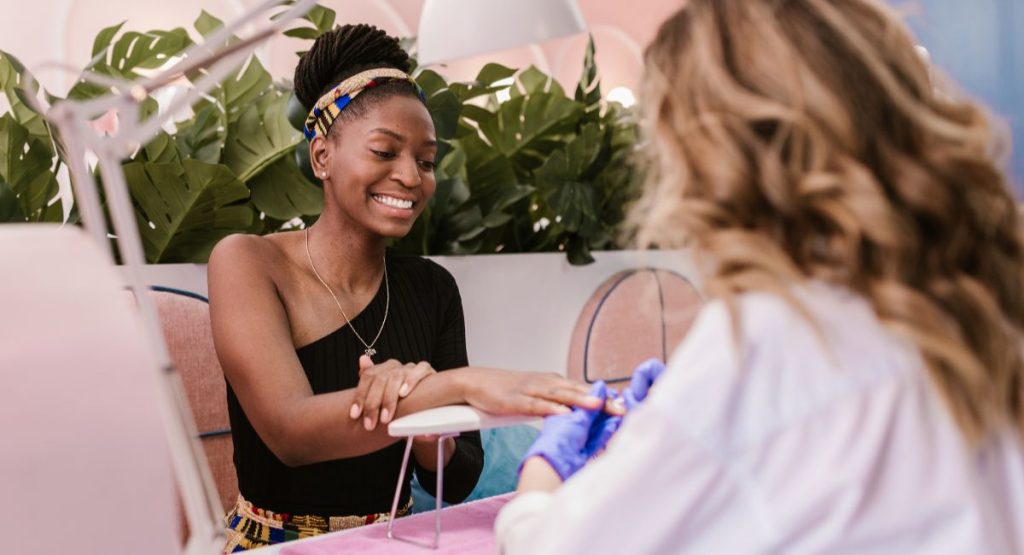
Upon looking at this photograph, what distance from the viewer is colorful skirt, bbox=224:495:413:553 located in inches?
61.5

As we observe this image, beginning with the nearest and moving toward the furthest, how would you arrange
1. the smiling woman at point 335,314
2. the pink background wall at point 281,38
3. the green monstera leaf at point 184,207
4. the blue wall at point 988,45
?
the smiling woman at point 335,314, the green monstera leaf at point 184,207, the pink background wall at point 281,38, the blue wall at point 988,45

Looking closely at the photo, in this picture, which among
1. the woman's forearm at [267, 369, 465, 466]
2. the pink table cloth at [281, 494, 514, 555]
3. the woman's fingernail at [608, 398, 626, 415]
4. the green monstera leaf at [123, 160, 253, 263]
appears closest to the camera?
the woman's fingernail at [608, 398, 626, 415]

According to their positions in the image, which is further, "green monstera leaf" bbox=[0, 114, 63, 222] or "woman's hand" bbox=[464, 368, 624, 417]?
"green monstera leaf" bbox=[0, 114, 63, 222]

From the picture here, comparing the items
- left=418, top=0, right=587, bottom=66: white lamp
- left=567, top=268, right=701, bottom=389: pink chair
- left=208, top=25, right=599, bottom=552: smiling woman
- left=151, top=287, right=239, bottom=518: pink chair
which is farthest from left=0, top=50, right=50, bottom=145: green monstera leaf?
left=567, top=268, right=701, bottom=389: pink chair

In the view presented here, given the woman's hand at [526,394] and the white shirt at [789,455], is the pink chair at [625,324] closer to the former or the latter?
the woman's hand at [526,394]

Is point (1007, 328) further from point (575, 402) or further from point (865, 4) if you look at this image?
point (575, 402)

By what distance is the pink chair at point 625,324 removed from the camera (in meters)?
2.63

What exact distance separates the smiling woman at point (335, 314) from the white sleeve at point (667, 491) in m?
0.73

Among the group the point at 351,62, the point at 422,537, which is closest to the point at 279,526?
the point at 422,537

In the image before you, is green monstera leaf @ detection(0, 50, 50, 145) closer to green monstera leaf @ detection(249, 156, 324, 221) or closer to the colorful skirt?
green monstera leaf @ detection(249, 156, 324, 221)

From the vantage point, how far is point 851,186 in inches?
27.1

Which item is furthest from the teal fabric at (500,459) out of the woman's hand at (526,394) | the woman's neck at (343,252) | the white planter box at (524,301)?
the woman's hand at (526,394)

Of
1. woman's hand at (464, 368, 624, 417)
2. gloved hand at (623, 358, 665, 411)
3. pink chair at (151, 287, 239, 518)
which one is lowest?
pink chair at (151, 287, 239, 518)

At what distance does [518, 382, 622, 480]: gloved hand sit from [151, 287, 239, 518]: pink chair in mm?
905
